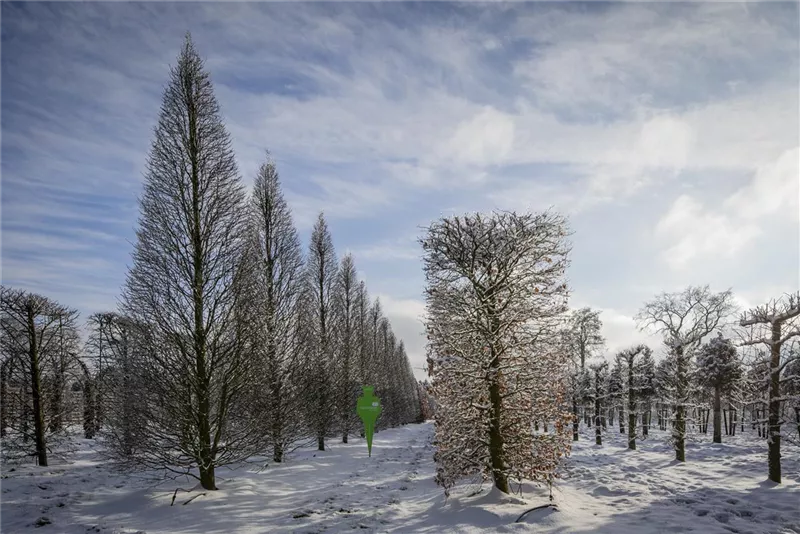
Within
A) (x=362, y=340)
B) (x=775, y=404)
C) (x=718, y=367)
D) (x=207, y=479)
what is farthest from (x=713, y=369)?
(x=207, y=479)

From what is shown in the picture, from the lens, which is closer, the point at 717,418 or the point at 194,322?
the point at 194,322

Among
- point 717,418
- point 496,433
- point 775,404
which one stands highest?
point 496,433

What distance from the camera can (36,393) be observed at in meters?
16.1

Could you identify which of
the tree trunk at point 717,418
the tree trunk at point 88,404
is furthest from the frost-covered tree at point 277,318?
the tree trunk at point 717,418

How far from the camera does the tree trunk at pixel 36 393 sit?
52.2ft

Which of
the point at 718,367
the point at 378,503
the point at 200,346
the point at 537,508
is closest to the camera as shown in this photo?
the point at 537,508

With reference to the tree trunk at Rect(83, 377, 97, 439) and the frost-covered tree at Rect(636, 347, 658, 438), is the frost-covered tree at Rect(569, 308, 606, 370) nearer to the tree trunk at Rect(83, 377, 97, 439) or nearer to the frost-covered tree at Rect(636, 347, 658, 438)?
the frost-covered tree at Rect(636, 347, 658, 438)

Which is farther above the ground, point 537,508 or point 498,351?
point 498,351

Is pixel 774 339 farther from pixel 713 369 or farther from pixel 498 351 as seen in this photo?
pixel 713 369

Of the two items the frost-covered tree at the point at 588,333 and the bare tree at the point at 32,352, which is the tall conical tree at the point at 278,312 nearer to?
the bare tree at the point at 32,352

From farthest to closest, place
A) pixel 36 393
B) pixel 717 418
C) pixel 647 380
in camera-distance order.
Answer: pixel 647 380, pixel 717 418, pixel 36 393

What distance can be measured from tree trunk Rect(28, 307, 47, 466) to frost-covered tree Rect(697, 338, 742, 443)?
3624 centimetres

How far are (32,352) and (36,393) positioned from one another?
5.51 ft

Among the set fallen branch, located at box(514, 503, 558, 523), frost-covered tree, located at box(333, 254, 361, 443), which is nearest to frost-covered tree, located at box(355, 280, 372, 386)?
frost-covered tree, located at box(333, 254, 361, 443)
